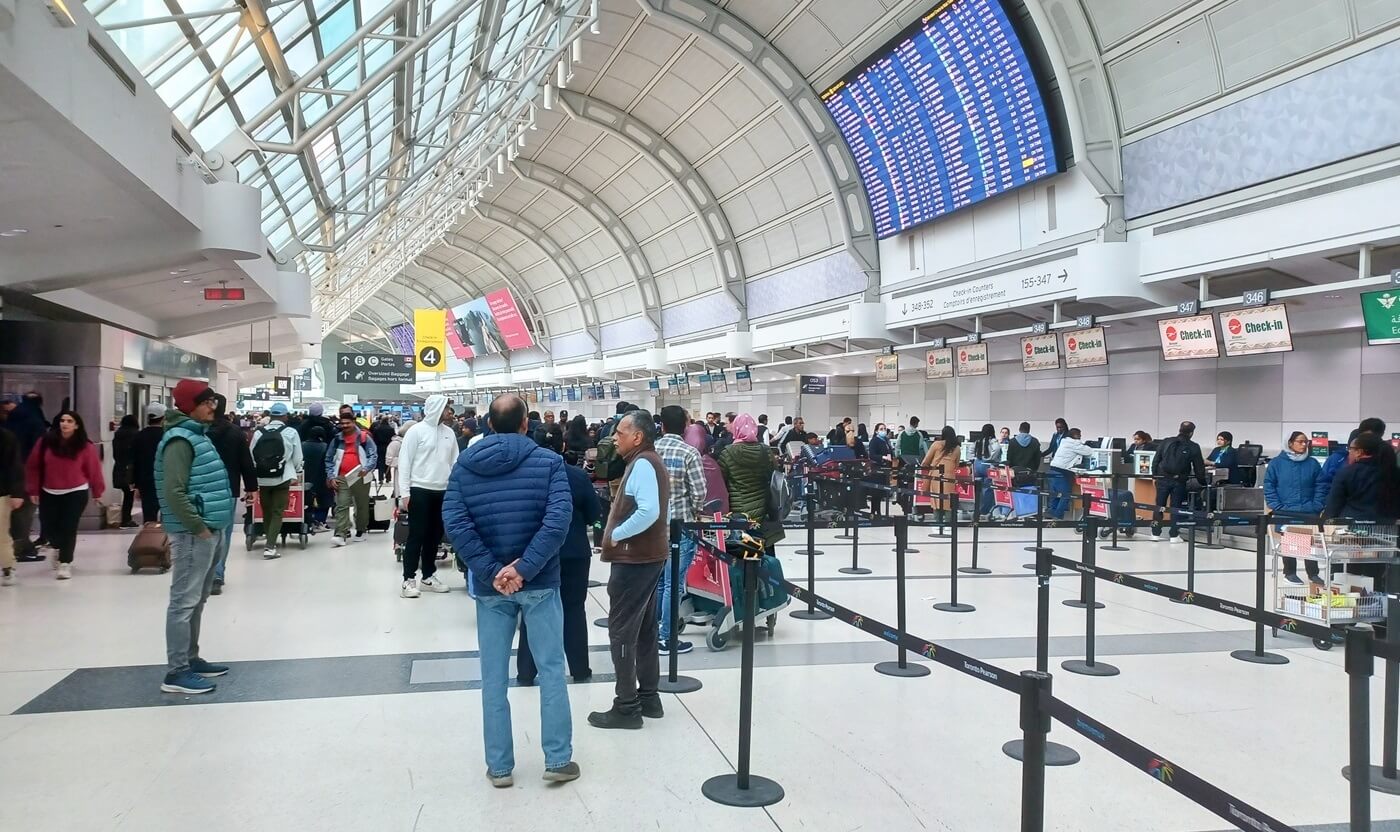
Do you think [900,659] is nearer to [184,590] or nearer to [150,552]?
[184,590]

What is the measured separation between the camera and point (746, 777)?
12.9ft

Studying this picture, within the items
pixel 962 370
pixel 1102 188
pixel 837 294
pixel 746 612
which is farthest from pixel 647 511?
pixel 837 294

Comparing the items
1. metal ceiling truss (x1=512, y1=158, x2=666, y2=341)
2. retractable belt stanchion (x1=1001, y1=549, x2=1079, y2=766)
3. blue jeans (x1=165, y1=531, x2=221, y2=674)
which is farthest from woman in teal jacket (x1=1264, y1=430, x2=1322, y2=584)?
metal ceiling truss (x1=512, y1=158, x2=666, y2=341)

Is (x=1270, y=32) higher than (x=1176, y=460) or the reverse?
higher

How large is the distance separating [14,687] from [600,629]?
3.79m

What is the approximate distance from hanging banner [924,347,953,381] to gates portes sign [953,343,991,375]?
1.03ft

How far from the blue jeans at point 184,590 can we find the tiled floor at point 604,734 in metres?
0.30

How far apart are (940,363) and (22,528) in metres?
15.7

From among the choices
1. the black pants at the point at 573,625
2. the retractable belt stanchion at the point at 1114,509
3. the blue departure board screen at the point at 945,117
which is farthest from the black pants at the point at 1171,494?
the black pants at the point at 573,625

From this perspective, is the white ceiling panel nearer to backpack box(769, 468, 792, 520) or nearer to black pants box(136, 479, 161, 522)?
backpack box(769, 468, 792, 520)

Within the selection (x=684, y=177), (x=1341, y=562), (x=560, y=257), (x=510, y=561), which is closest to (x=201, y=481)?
(x=510, y=561)

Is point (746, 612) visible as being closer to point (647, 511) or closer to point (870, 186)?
point (647, 511)

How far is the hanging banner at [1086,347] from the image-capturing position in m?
14.6

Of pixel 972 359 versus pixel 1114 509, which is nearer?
pixel 1114 509
